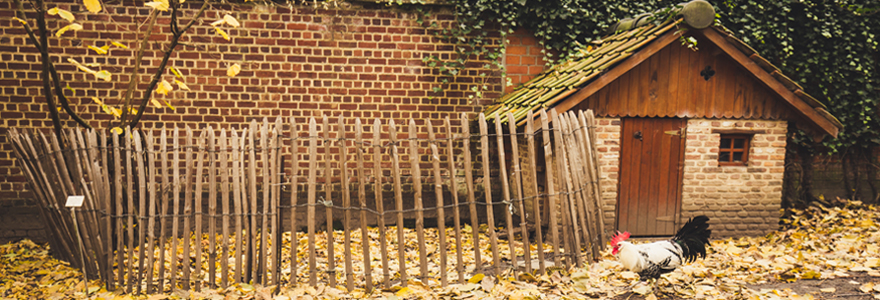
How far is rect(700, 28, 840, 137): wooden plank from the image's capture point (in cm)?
577

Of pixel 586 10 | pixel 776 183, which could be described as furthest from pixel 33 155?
pixel 776 183

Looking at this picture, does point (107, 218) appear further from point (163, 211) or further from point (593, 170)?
point (593, 170)

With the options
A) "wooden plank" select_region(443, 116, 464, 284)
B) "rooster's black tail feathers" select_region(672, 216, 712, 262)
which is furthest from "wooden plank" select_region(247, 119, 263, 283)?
"rooster's black tail feathers" select_region(672, 216, 712, 262)

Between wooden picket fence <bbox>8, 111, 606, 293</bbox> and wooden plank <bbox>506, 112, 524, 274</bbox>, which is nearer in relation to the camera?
wooden picket fence <bbox>8, 111, 606, 293</bbox>

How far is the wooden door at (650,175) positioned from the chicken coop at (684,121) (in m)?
0.01

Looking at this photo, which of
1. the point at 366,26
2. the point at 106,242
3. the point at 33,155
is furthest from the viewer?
the point at 366,26

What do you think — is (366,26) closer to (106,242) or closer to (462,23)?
(462,23)

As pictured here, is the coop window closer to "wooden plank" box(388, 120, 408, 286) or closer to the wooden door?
the wooden door

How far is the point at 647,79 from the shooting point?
6.07 meters

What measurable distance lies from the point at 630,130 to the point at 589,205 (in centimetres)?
158

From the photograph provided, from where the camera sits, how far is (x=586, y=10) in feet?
22.6

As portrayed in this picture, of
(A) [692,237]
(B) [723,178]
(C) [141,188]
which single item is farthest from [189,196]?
(B) [723,178]

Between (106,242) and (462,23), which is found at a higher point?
(462,23)

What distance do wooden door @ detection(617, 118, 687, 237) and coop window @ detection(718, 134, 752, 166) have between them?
0.68 metres
